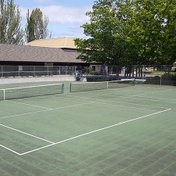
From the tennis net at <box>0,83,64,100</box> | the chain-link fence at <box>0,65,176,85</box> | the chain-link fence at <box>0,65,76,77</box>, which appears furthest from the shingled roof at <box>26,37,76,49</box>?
the tennis net at <box>0,83,64,100</box>

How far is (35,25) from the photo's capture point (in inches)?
3034

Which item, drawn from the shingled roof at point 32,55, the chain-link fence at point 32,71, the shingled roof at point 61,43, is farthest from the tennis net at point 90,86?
the shingled roof at point 61,43

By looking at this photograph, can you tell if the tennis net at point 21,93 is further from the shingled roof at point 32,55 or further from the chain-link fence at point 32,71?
the shingled roof at point 32,55

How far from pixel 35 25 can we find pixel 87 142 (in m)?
73.0

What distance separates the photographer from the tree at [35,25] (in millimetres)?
75625

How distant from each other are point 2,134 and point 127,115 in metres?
6.17

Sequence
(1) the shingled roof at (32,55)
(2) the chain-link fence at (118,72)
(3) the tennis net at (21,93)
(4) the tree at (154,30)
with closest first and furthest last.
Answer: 1. (3) the tennis net at (21,93)
2. (4) the tree at (154,30)
3. (2) the chain-link fence at (118,72)
4. (1) the shingled roof at (32,55)

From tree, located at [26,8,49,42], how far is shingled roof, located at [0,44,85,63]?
28952 millimetres

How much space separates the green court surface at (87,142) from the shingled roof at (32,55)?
27431 mm

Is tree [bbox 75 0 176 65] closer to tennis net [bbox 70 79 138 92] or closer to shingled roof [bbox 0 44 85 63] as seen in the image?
tennis net [bbox 70 79 138 92]

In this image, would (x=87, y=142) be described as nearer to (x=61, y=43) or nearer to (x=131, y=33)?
(x=131, y=33)

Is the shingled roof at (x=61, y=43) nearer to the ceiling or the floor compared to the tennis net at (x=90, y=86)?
nearer to the ceiling

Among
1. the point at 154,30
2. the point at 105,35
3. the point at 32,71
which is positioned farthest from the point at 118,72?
the point at 32,71

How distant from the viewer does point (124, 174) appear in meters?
6.01
